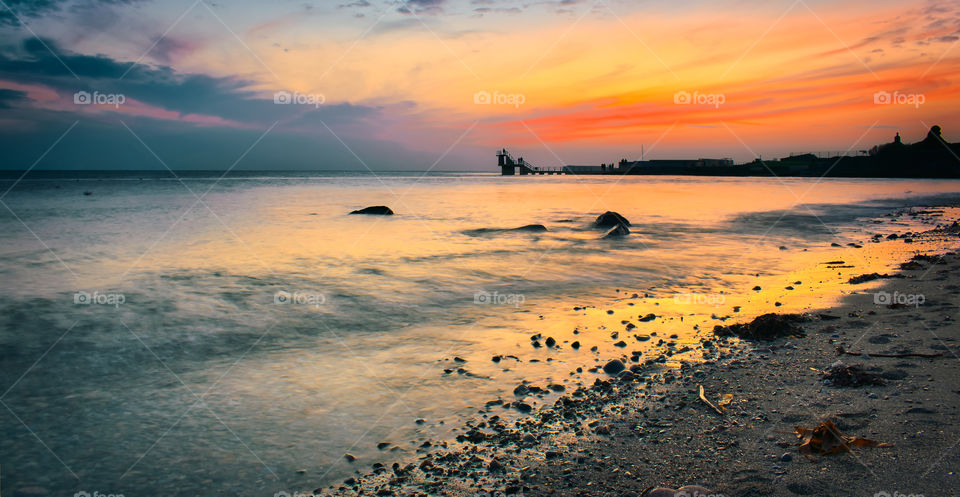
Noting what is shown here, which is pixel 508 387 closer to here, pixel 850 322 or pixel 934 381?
pixel 934 381

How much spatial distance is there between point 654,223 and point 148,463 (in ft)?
79.4

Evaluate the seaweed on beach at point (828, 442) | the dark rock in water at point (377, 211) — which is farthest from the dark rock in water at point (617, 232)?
the seaweed on beach at point (828, 442)

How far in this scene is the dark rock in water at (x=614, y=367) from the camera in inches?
221

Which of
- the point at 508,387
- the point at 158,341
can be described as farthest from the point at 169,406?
the point at 508,387

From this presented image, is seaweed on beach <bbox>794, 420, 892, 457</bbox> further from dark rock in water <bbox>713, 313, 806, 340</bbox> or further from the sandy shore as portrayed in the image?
dark rock in water <bbox>713, 313, 806, 340</bbox>

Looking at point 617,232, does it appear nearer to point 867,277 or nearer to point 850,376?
point 867,277

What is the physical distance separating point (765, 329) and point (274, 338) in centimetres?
707

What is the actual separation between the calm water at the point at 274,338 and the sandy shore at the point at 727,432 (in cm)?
65

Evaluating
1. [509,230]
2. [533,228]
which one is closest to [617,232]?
[533,228]

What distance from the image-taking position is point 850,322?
6.82m

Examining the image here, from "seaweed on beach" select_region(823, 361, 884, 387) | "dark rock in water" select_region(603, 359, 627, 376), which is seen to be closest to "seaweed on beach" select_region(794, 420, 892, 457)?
"seaweed on beach" select_region(823, 361, 884, 387)

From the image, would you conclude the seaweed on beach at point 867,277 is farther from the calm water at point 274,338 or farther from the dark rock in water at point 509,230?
the dark rock in water at point 509,230

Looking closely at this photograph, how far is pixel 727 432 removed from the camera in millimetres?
4004

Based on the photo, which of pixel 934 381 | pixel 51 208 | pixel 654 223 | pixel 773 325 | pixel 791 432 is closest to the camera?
pixel 791 432
